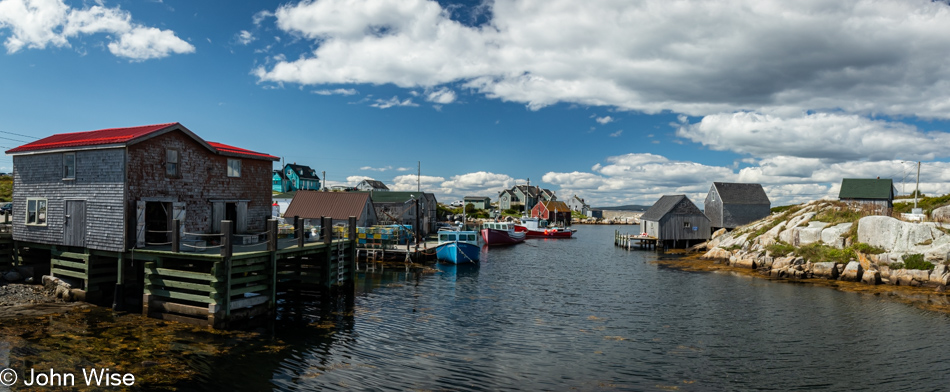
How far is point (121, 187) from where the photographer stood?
69.6 feet

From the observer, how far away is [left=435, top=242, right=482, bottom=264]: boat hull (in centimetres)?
4531

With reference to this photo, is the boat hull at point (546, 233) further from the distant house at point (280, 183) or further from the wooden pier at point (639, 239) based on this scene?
the distant house at point (280, 183)

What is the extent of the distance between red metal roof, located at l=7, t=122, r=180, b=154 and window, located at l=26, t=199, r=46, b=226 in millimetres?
2551

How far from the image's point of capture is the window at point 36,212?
24.1 metres

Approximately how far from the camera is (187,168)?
24188mm

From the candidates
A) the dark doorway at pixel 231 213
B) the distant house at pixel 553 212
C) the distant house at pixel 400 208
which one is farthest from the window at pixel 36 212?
the distant house at pixel 553 212

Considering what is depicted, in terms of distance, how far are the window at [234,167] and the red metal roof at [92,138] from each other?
386cm

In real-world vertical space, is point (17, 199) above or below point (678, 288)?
above

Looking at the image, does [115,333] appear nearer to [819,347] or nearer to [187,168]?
[187,168]

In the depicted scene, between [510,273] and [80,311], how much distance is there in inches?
1106

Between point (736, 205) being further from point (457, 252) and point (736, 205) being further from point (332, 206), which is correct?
point (332, 206)

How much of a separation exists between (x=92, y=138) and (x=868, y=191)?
252 ft

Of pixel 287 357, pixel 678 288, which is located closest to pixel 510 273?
pixel 678 288

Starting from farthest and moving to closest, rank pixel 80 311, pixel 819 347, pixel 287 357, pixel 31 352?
pixel 80 311 < pixel 819 347 < pixel 287 357 < pixel 31 352
